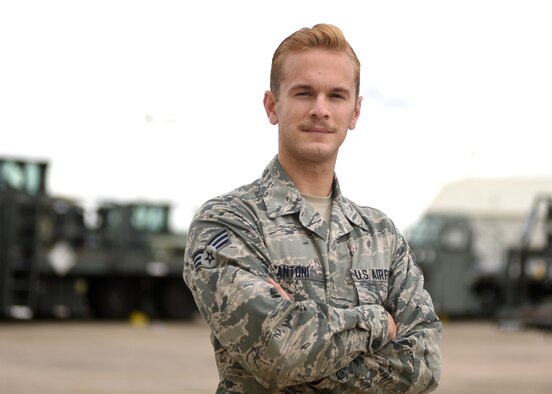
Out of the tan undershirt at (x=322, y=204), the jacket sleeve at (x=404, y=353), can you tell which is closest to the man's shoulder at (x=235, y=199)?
the tan undershirt at (x=322, y=204)

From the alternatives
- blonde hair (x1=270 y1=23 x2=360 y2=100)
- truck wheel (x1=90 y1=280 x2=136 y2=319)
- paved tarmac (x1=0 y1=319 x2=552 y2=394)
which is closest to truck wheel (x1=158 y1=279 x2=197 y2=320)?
truck wheel (x1=90 y1=280 x2=136 y2=319)

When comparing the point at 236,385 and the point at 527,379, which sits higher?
the point at 236,385

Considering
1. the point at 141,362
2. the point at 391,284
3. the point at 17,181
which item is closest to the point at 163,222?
the point at 17,181

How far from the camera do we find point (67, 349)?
14258 millimetres

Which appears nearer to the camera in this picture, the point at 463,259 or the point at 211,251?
the point at 211,251

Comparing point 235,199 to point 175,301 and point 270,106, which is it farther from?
point 175,301

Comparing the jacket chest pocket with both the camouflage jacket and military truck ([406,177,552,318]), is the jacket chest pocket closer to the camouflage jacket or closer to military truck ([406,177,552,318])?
the camouflage jacket

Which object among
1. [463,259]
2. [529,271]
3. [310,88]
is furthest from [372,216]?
[463,259]

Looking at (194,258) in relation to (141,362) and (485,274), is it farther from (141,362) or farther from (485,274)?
(485,274)

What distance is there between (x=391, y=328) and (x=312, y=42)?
71cm

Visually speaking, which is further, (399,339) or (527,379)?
(527,379)

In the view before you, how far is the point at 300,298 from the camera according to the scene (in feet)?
8.95

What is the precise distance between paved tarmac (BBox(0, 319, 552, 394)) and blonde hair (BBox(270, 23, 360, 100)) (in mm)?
7508

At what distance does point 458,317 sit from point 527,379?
45.9 ft
